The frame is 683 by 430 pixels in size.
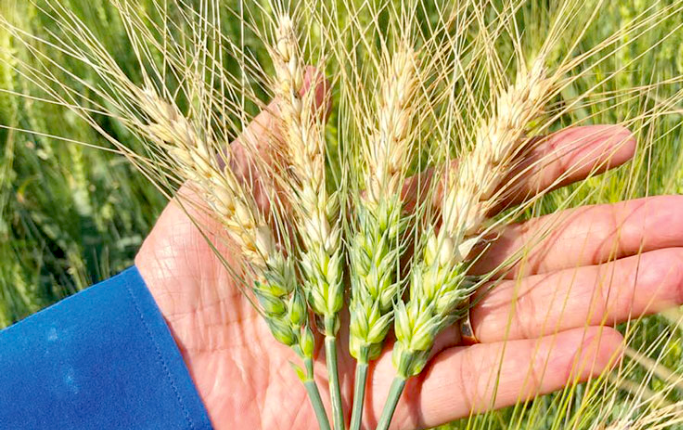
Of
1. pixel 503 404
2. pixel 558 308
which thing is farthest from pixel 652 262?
→ pixel 503 404

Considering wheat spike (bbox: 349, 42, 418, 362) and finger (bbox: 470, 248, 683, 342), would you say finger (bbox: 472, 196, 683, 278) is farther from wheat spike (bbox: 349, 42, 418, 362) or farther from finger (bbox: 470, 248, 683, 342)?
wheat spike (bbox: 349, 42, 418, 362)

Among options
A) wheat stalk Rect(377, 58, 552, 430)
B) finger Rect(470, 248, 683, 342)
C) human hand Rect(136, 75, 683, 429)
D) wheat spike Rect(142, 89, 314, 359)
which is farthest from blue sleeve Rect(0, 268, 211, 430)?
finger Rect(470, 248, 683, 342)

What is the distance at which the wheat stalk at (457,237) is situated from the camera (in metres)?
0.88

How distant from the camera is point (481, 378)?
3.18ft

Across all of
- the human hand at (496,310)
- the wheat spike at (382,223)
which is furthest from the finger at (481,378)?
the wheat spike at (382,223)

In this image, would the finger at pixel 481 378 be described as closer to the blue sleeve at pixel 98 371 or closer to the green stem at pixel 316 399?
the green stem at pixel 316 399

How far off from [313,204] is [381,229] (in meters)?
0.09

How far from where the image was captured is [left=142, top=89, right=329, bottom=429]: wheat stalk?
898 mm

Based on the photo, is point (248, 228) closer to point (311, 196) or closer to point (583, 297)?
point (311, 196)

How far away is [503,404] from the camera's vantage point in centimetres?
96

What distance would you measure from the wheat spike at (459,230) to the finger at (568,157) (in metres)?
0.06

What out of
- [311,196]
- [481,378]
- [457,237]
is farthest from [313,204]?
[481,378]

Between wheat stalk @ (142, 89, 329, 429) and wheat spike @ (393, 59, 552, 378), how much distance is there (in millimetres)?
118

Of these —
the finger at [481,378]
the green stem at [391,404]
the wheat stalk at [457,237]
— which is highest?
the wheat stalk at [457,237]
